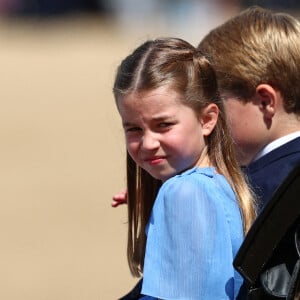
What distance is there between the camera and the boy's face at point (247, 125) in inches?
128

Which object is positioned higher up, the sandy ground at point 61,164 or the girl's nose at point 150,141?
the girl's nose at point 150,141

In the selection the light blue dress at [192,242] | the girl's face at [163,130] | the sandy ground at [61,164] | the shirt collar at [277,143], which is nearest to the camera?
the light blue dress at [192,242]

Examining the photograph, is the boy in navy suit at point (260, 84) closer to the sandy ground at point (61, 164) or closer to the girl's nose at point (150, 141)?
the girl's nose at point (150, 141)

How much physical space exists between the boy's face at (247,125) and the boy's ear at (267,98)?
15mm

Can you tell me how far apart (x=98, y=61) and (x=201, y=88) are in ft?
26.8

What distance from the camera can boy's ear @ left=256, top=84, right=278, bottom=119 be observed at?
10.6 feet

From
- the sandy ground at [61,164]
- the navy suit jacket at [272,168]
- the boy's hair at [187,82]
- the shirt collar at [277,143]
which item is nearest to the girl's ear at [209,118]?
the boy's hair at [187,82]

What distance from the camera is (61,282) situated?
23.2ft

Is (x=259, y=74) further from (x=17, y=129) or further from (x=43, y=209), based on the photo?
(x=17, y=129)

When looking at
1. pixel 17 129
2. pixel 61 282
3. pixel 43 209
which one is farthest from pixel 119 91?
pixel 17 129

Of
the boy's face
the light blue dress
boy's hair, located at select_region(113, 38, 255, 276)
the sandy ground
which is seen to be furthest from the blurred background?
the light blue dress

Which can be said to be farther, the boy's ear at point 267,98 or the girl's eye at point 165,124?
the boy's ear at point 267,98

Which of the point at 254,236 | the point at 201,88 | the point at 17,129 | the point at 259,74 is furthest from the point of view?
the point at 17,129

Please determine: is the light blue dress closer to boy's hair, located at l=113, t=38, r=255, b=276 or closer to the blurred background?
boy's hair, located at l=113, t=38, r=255, b=276
